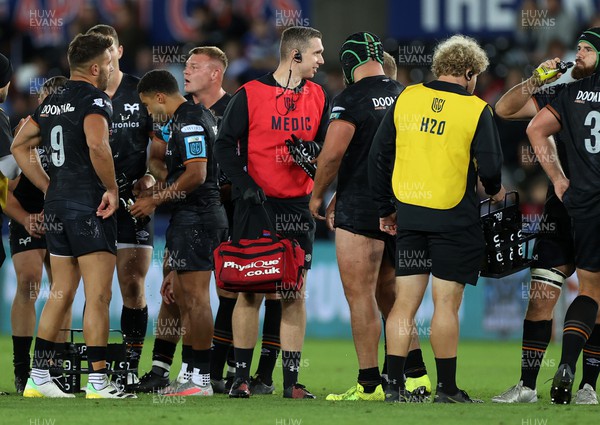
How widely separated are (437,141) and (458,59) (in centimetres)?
57

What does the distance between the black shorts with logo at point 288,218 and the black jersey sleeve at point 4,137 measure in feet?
5.86

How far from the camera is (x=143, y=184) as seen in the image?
9391mm

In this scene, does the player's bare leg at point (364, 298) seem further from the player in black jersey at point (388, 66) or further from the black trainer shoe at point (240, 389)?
the player in black jersey at point (388, 66)

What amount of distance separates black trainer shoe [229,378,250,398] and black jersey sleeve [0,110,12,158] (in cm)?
241

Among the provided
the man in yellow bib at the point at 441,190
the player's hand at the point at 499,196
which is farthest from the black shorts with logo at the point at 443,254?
the player's hand at the point at 499,196

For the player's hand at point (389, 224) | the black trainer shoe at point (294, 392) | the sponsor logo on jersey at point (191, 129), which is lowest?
the black trainer shoe at point (294, 392)

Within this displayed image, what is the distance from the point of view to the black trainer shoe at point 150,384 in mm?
9133

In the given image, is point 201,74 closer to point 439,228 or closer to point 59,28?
point 439,228

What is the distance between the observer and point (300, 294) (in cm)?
834

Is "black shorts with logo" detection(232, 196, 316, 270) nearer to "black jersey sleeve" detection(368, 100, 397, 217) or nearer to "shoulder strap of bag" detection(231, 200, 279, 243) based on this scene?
"shoulder strap of bag" detection(231, 200, 279, 243)

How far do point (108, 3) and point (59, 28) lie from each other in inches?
35.2

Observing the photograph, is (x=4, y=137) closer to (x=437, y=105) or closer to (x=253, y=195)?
(x=253, y=195)

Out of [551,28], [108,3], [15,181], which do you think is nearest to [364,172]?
[15,181]

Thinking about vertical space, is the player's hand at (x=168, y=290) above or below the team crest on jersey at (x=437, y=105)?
below
